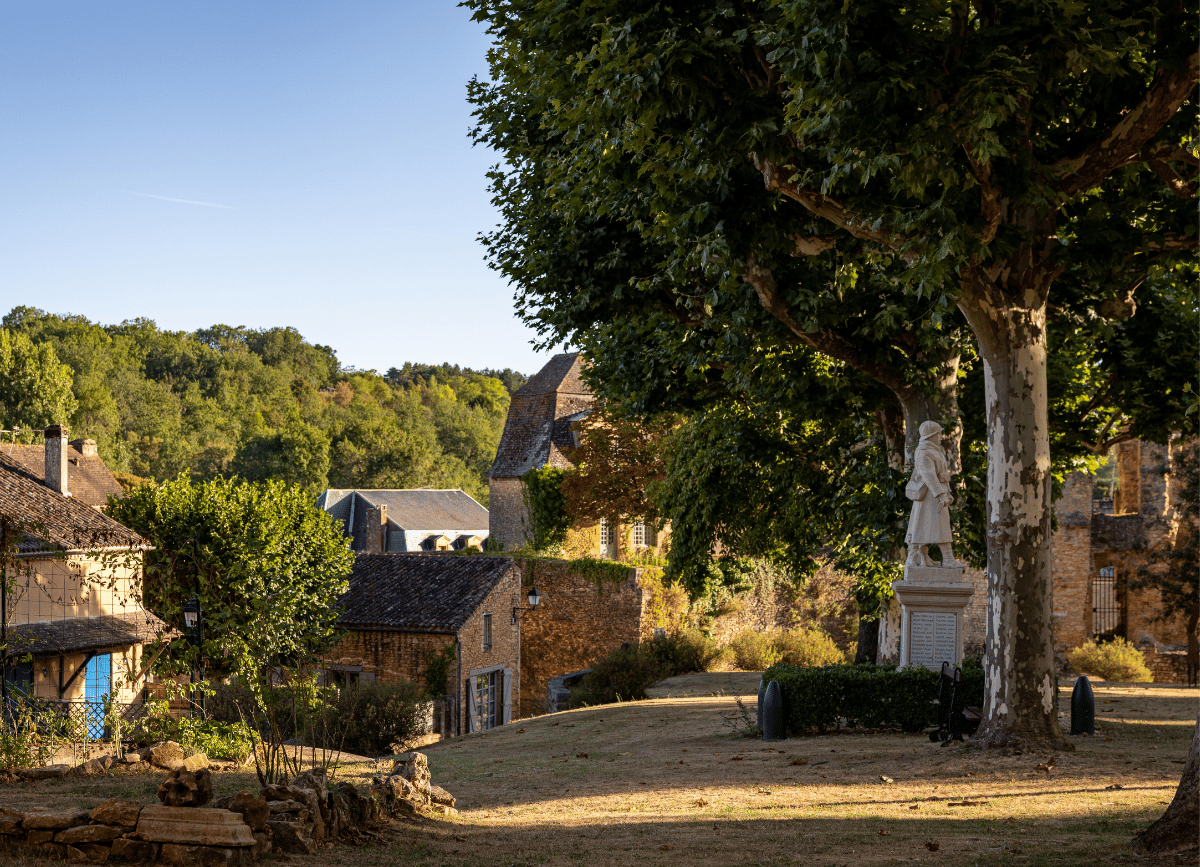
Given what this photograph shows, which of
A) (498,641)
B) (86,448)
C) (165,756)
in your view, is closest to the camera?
(165,756)

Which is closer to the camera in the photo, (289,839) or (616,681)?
(289,839)

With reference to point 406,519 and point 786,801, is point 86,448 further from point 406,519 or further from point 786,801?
point 786,801

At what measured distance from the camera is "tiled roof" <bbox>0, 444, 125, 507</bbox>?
35.8 meters

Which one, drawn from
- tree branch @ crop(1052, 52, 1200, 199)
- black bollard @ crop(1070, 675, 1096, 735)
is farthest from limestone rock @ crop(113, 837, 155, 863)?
black bollard @ crop(1070, 675, 1096, 735)

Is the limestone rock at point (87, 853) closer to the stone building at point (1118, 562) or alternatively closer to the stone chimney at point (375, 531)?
the stone building at point (1118, 562)

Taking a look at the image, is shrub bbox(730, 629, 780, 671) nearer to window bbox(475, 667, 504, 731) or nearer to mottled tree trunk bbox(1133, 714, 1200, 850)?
window bbox(475, 667, 504, 731)

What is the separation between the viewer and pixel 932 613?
42.6 feet

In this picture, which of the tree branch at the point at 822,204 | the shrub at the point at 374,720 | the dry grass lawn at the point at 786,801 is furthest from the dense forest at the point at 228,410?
the tree branch at the point at 822,204

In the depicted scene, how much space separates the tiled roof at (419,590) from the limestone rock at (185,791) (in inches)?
861

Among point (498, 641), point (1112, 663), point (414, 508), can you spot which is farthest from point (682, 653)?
point (414, 508)

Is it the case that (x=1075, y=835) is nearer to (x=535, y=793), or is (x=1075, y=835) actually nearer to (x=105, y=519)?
(x=535, y=793)

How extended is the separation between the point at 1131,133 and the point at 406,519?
45.7m

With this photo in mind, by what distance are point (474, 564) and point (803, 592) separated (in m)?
11.5

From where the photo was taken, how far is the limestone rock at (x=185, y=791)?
6.34 metres
